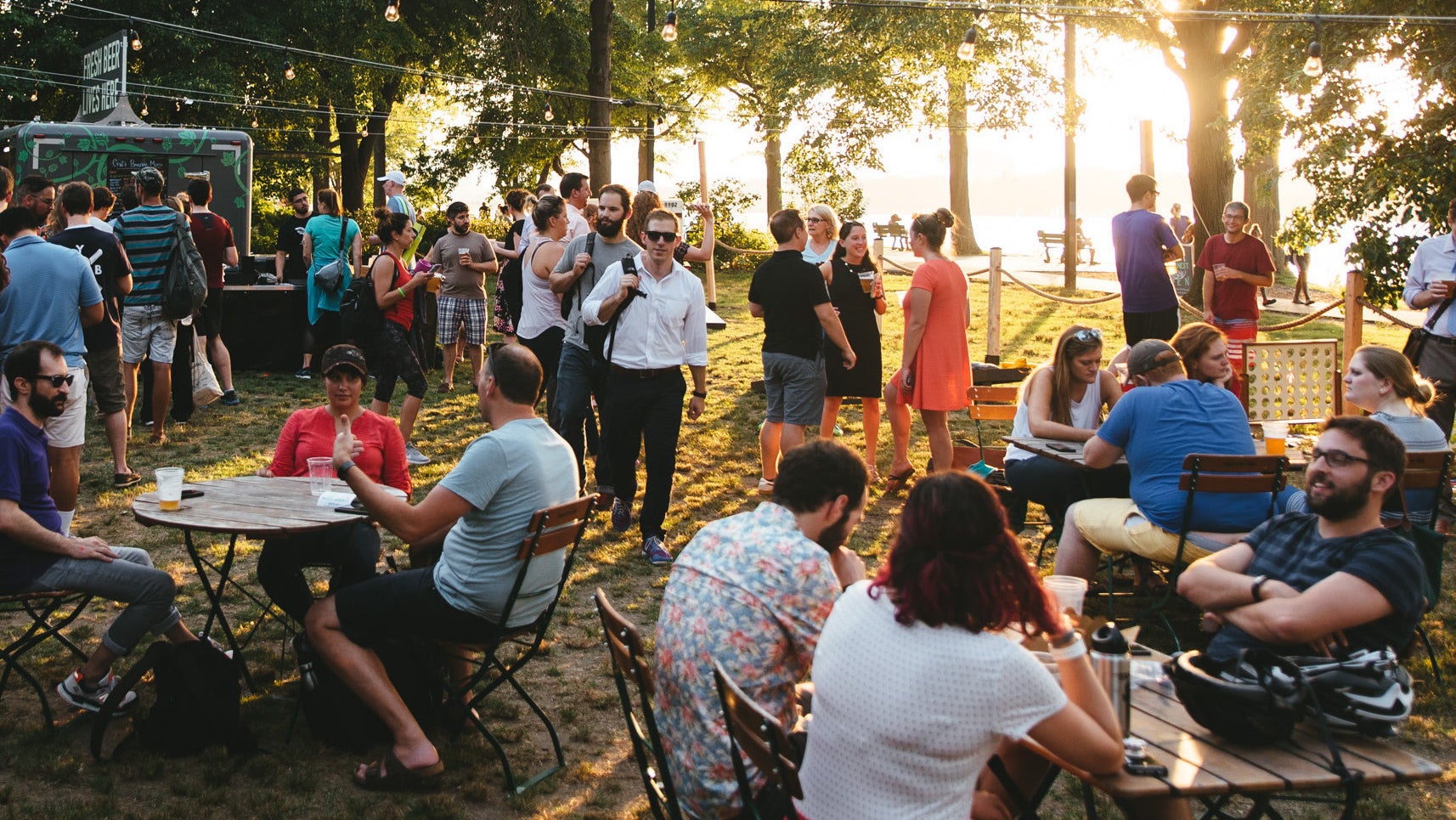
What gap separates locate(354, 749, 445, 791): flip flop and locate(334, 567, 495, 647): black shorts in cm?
39

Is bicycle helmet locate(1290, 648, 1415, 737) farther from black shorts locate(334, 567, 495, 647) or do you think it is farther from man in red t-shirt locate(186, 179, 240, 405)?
man in red t-shirt locate(186, 179, 240, 405)

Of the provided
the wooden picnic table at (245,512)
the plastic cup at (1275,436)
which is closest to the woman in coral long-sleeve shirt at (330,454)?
the wooden picnic table at (245,512)

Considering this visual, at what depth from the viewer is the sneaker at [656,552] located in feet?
20.8

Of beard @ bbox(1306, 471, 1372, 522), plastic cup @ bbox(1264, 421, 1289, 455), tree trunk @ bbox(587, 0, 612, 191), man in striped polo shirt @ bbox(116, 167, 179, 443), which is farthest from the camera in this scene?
tree trunk @ bbox(587, 0, 612, 191)

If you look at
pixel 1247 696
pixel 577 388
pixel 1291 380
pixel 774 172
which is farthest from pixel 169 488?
pixel 774 172

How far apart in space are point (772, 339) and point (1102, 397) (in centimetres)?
203

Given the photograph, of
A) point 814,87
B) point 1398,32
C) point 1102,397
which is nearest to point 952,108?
point 814,87

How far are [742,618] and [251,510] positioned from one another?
221cm

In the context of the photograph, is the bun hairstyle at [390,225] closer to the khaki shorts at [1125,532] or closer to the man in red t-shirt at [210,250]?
the man in red t-shirt at [210,250]

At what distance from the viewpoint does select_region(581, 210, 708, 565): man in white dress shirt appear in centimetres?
626

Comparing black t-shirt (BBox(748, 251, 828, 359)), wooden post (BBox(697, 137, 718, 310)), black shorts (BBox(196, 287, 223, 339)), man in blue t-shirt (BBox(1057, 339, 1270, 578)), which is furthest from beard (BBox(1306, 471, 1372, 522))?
wooden post (BBox(697, 137, 718, 310))

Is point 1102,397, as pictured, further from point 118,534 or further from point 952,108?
point 952,108

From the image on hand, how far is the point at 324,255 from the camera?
35.5 ft

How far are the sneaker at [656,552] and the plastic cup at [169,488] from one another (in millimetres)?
2630
